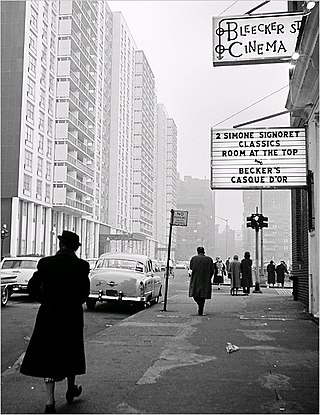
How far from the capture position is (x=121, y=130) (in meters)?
88.4

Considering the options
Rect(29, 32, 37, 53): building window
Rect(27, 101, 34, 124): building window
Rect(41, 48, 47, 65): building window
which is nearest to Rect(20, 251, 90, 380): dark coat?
Rect(27, 101, 34, 124): building window

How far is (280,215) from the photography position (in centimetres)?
4819

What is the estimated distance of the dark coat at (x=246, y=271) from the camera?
21062mm

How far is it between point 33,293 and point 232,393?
7.64 feet

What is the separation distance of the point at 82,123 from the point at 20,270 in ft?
153

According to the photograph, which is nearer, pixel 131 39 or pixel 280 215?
pixel 280 215

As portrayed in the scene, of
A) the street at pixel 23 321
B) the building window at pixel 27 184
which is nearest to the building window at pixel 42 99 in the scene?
the building window at pixel 27 184

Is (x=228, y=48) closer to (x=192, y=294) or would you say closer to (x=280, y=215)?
(x=192, y=294)

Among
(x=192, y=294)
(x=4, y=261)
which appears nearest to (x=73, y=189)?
(x=4, y=261)

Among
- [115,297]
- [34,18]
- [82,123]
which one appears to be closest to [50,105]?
[34,18]

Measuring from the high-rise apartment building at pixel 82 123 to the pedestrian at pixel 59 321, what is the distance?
164 ft

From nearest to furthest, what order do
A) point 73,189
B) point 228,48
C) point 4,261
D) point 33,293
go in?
1. point 33,293
2. point 228,48
3. point 4,261
4. point 73,189

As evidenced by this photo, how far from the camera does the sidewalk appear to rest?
5.48 meters

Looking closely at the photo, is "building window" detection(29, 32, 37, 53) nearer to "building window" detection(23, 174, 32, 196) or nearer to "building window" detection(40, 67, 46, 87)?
"building window" detection(40, 67, 46, 87)
